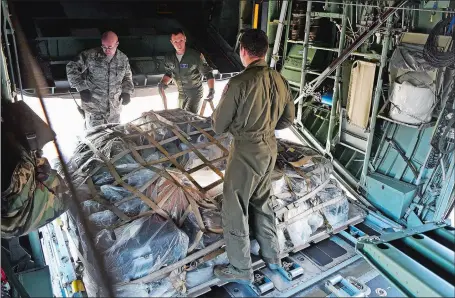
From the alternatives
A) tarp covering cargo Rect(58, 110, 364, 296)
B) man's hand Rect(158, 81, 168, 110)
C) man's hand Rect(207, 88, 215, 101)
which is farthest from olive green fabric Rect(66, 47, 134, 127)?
man's hand Rect(207, 88, 215, 101)

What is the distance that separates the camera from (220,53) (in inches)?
264

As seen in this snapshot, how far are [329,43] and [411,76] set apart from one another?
6.29ft

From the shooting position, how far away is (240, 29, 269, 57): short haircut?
9.52ft

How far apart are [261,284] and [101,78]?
3.26 meters

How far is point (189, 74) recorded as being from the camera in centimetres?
563

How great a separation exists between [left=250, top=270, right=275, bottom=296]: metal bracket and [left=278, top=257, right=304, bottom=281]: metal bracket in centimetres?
16

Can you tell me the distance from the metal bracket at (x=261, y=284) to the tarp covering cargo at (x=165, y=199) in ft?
1.16

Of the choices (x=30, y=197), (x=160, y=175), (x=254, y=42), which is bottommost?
(x=160, y=175)

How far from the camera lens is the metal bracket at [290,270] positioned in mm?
3373

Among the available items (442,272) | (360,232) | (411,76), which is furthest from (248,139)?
(411,76)

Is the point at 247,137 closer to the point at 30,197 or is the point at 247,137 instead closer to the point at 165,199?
the point at 165,199

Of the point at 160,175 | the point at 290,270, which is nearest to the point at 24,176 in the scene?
the point at 160,175

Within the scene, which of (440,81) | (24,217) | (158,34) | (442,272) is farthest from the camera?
(158,34)

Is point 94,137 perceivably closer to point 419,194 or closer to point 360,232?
point 360,232
